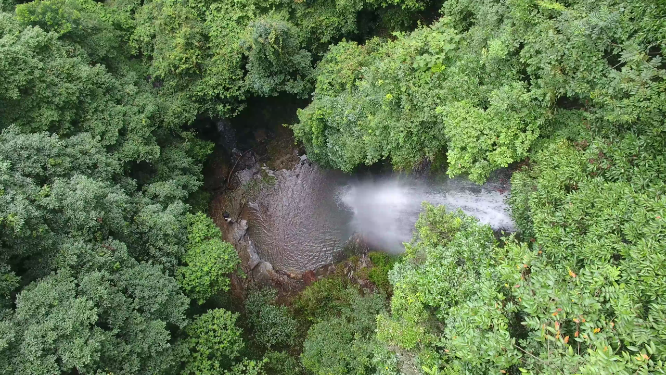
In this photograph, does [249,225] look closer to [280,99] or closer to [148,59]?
[280,99]

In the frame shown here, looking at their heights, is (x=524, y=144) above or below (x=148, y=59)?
below

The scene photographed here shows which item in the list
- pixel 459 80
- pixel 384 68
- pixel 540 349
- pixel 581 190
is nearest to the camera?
pixel 540 349

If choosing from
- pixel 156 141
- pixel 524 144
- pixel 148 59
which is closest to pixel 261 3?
pixel 148 59

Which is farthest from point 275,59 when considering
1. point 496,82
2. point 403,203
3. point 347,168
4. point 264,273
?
point 264,273

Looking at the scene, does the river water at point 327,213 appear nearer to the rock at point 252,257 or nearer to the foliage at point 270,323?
the rock at point 252,257

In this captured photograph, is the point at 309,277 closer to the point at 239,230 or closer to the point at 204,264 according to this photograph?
the point at 239,230

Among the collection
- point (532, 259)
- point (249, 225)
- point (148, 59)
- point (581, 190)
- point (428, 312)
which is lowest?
point (249, 225)

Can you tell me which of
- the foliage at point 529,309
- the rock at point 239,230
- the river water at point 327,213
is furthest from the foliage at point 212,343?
the rock at point 239,230
